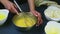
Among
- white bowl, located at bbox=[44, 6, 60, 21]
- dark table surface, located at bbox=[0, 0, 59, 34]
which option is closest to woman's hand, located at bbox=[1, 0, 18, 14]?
dark table surface, located at bbox=[0, 0, 59, 34]

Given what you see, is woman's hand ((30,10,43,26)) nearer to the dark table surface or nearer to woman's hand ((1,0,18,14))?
the dark table surface

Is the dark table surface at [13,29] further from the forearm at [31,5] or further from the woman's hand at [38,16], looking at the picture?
the forearm at [31,5]

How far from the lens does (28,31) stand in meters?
1.12

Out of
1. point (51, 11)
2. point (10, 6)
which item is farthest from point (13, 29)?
point (51, 11)

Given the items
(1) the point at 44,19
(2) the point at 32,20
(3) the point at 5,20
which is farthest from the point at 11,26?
(1) the point at 44,19

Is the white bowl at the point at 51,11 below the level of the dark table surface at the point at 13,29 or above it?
above

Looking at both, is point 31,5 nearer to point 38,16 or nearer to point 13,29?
point 38,16

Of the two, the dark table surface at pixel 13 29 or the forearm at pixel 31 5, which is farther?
the forearm at pixel 31 5

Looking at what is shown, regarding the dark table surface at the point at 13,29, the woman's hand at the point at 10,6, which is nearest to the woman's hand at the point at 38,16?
the dark table surface at the point at 13,29

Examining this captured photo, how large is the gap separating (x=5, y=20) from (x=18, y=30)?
13cm

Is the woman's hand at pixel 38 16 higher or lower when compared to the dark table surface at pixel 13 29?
higher

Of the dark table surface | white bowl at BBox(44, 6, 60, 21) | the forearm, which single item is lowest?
the dark table surface

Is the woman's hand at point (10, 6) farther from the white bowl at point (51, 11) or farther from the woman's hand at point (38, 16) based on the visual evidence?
the white bowl at point (51, 11)

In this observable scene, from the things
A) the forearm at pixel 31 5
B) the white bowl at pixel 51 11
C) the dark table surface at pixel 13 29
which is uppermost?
the forearm at pixel 31 5
